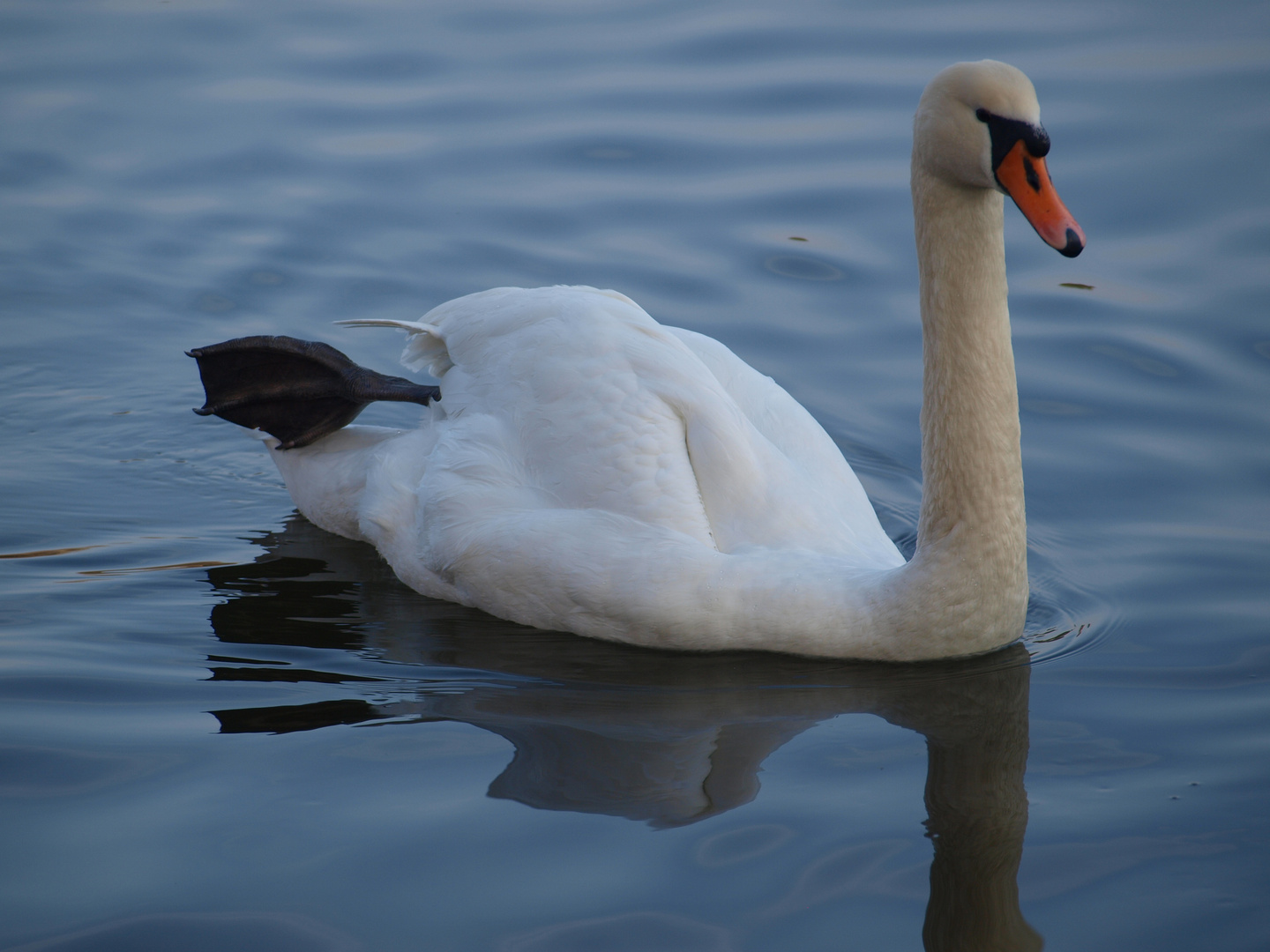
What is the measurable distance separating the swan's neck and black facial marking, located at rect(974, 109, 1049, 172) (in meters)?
0.24

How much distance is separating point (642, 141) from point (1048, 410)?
4.14 m

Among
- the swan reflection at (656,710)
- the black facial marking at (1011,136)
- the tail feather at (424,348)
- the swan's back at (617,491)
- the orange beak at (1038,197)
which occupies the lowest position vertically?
the swan reflection at (656,710)

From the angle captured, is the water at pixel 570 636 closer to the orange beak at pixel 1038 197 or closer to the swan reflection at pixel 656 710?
the swan reflection at pixel 656 710

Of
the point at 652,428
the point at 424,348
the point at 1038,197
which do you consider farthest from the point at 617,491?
the point at 1038,197

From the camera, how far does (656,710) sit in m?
4.56

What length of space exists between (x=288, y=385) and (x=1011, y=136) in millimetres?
3171

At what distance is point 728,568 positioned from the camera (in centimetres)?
475

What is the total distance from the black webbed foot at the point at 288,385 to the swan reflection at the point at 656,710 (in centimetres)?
93

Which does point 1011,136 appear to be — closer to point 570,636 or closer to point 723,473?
point 723,473

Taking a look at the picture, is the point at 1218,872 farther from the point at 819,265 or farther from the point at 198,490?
the point at 819,265

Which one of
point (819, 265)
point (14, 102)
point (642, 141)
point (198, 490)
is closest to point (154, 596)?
point (198, 490)

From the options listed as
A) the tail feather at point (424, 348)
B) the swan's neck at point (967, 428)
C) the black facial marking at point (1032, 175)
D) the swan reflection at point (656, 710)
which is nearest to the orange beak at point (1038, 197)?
the black facial marking at point (1032, 175)

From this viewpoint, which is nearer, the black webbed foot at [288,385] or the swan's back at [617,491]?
the swan's back at [617,491]

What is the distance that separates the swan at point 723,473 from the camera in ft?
14.7
